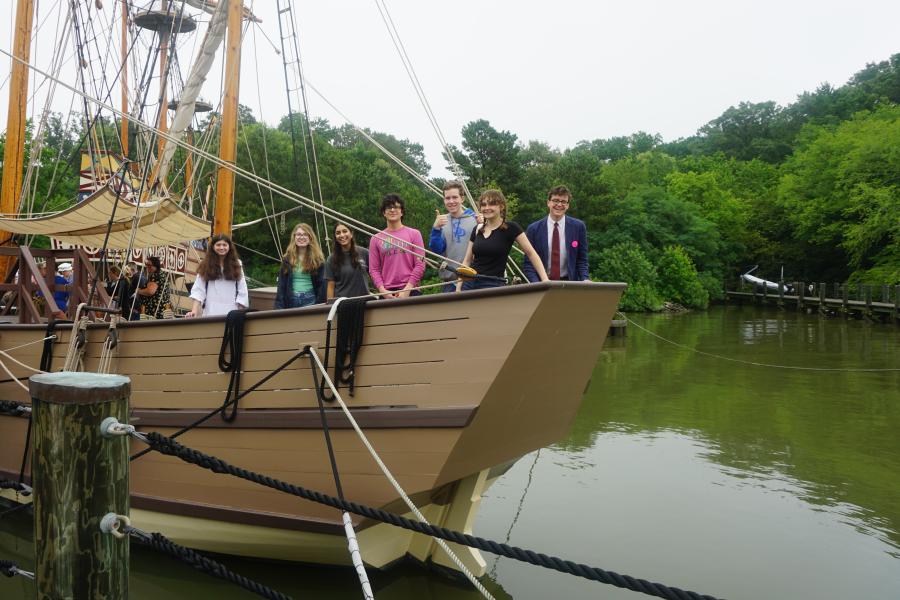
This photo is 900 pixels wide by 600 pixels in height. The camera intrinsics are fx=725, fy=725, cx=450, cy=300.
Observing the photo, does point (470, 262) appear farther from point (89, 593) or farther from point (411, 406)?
point (89, 593)

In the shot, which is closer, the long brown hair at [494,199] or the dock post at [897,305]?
the long brown hair at [494,199]

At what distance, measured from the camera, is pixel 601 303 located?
4.11 meters

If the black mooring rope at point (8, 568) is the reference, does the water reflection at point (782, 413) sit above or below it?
below

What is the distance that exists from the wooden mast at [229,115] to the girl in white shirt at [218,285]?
6.51ft

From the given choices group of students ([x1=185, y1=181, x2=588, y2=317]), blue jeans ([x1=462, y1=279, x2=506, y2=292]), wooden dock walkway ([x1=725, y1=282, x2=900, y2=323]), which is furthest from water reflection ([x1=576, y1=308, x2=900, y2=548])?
wooden dock walkway ([x1=725, y1=282, x2=900, y2=323])

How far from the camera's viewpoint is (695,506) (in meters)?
6.44

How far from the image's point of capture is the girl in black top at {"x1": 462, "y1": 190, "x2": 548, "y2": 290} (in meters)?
4.43

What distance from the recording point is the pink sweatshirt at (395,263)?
16.8 ft

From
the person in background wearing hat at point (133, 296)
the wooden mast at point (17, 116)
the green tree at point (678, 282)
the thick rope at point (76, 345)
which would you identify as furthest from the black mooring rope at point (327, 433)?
the green tree at point (678, 282)

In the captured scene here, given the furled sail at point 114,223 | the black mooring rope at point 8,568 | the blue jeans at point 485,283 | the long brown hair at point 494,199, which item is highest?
the furled sail at point 114,223

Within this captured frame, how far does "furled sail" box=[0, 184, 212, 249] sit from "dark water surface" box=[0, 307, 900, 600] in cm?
275

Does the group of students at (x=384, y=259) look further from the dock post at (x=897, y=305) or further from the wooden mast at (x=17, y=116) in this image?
the dock post at (x=897, y=305)

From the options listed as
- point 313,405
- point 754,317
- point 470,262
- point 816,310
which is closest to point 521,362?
point 470,262

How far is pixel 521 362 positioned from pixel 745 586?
2.43 meters
